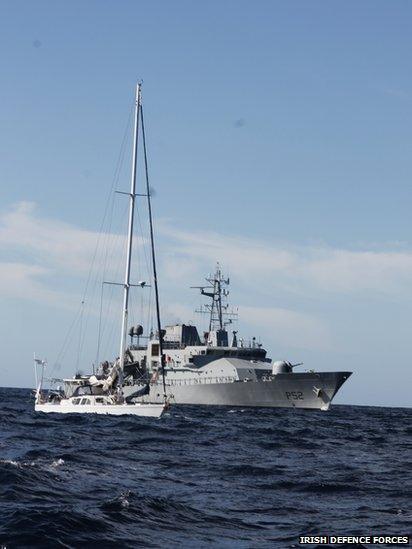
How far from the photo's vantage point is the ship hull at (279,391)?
232 feet

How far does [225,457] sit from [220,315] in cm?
5995

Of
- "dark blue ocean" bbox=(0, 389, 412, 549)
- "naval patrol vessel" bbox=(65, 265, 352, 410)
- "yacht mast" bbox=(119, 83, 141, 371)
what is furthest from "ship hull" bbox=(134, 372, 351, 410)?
"dark blue ocean" bbox=(0, 389, 412, 549)

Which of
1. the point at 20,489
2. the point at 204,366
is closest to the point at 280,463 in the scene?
the point at 20,489

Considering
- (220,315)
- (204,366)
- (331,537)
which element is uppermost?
(220,315)

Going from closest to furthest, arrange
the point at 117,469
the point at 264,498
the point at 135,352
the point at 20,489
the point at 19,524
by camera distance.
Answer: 1. the point at 19,524
2. the point at 20,489
3. the point at 264,498
4. the point at 117,469
5. the point at 135,352

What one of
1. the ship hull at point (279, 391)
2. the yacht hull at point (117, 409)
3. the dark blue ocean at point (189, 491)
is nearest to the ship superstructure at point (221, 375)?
the ship hull at point (279, 391)

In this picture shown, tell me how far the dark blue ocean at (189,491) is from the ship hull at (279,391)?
121 ft

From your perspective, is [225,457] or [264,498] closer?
[264,498]

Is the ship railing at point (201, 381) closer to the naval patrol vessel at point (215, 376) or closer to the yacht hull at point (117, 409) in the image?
the naval patrol vessel at point (215, 376)

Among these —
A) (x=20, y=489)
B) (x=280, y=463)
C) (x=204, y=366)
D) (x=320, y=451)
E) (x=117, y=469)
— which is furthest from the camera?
(x=204, y=366)

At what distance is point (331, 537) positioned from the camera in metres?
13.4

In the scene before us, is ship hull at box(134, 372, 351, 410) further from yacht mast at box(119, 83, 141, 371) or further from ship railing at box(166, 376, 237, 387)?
yacht mast at box(119, 83, 141, 371)

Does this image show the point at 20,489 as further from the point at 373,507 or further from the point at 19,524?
the point at 373,507

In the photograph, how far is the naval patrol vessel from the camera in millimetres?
70875
